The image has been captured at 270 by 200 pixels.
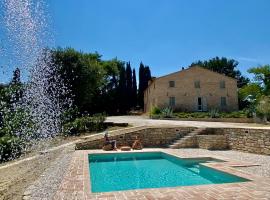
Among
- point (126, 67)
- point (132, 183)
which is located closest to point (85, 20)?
point (132, 183)

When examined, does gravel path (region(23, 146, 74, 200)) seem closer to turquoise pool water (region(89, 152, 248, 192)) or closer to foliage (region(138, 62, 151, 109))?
turquoise pool water (region(89, 152, 248, 192))

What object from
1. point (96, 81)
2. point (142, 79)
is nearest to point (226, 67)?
point (142, 79)

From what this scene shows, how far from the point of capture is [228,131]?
17609mm

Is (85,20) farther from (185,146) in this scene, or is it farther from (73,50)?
(73,50)

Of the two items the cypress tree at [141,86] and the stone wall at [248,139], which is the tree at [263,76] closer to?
the cypress tree at [141,86]

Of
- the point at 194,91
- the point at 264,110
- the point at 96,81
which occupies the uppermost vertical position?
the point at 96,81

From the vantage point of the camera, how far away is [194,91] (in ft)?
132

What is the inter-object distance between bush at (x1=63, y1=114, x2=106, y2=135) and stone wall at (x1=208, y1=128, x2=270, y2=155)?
8869mm

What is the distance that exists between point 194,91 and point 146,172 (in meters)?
29.6

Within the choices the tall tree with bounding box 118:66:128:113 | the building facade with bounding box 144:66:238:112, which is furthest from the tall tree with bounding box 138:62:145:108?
the building facade with bounding box 144:66:238:112

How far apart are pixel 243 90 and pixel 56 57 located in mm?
30205

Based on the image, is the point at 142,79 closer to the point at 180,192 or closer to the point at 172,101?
the point at 172,101

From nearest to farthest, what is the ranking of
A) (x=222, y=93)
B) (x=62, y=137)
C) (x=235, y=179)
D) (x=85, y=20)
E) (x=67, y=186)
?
(x=67, y=186), (x=235, y=179), (x=85, y=20), (x=62, y=137), (x=222, y=93)

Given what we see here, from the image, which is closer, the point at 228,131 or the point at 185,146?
the point at 228,131
